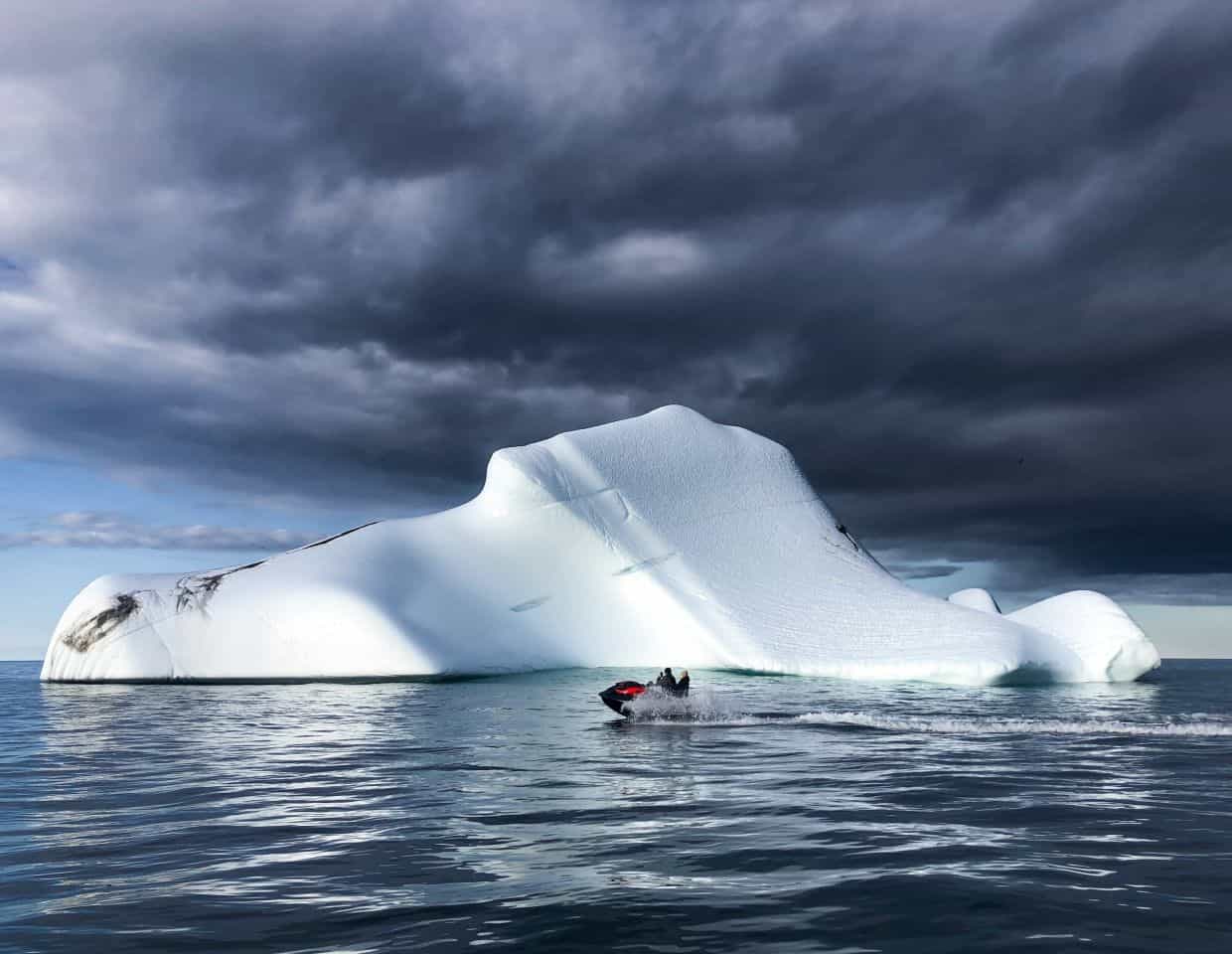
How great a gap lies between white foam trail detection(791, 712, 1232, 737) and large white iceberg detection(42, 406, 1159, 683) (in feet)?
34.5

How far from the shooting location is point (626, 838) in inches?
315

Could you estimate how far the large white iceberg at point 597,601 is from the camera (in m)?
30.5

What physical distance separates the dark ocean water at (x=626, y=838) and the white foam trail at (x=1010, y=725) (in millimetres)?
126

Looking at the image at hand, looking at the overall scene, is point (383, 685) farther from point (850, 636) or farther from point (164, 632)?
point (850, 636)

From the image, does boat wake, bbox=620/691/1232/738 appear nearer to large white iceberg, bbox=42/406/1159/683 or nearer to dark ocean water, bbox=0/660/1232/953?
dark ocean water, bbox=0/660/1232/953

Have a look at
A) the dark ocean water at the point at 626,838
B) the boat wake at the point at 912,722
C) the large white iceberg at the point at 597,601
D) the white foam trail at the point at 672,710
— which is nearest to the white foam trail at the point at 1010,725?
the boat wake at the point at 912,722

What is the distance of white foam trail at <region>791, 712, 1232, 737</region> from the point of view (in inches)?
642

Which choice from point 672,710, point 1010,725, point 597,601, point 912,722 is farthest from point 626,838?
point 597,601

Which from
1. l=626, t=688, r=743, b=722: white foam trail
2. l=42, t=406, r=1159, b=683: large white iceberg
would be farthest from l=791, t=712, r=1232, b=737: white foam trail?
l=42, t=406, r=1159, b=683: large white iceberg

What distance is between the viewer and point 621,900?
6.14 metres

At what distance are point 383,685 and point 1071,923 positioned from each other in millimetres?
25897

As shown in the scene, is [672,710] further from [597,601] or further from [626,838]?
[597,601]

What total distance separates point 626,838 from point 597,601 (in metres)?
28.0

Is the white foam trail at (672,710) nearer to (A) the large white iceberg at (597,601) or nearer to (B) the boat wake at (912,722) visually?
(B) the boat wake at (912,722)
